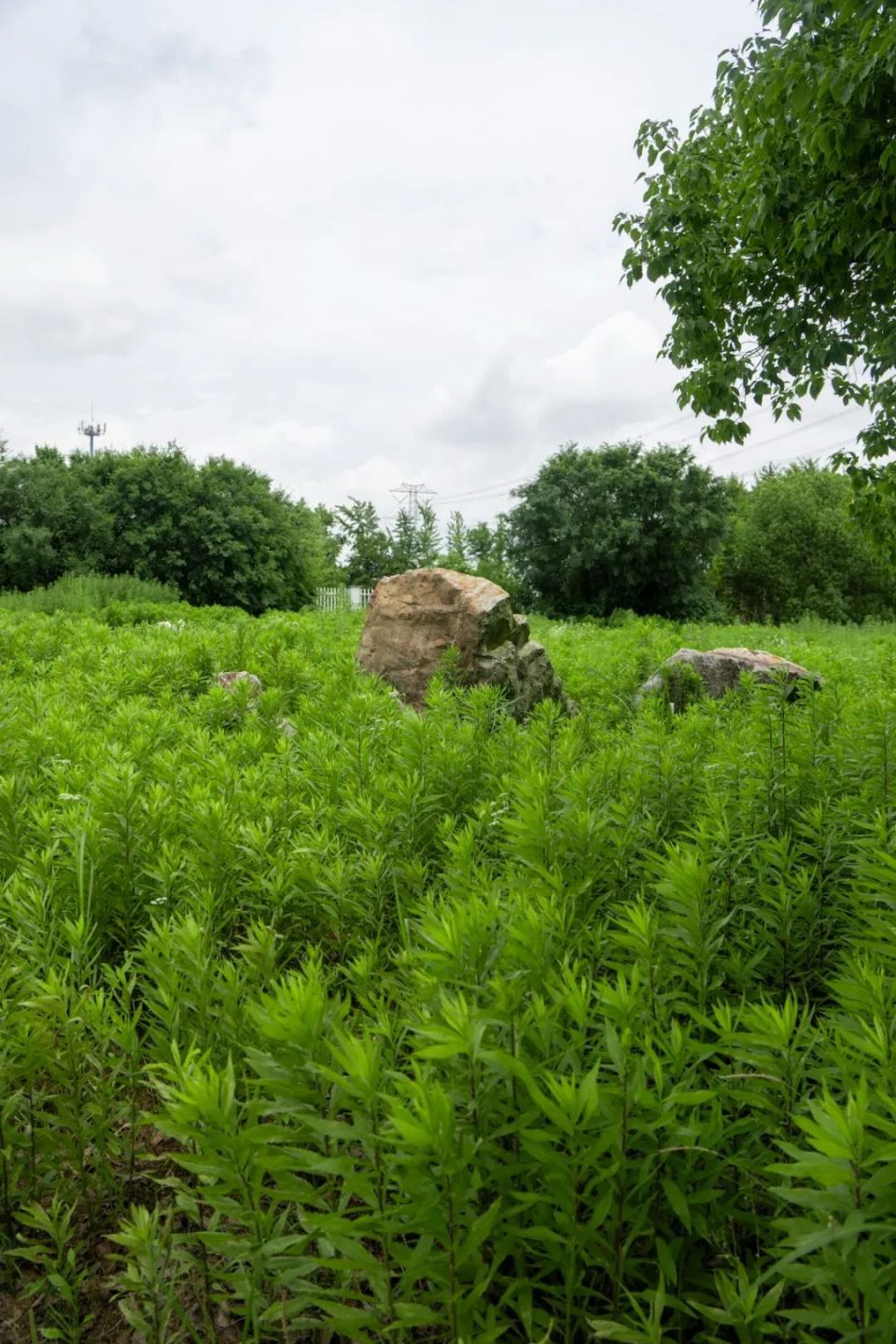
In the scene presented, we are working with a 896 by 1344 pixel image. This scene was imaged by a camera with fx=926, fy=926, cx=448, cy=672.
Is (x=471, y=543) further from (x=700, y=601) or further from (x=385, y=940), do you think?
(x=385, y=940)

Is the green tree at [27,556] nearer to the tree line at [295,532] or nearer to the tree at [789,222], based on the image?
the tree line at [295,532]

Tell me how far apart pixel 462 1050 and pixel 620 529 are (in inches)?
1481

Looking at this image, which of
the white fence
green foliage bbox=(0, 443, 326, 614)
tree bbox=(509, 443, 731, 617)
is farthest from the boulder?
the white fence

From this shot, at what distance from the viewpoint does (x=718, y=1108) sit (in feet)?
5.49

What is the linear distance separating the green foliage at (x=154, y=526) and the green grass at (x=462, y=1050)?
3006 centimetres

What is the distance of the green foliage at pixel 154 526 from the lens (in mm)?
32562

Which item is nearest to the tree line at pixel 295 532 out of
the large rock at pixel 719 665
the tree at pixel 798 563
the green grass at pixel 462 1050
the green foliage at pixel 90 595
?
the green foliage at pixel 90 595

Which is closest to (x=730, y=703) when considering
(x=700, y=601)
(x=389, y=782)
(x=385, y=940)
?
(x=389, y=782)

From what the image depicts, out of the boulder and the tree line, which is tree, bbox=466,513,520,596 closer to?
the tree line

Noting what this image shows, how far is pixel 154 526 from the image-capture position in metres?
34.3

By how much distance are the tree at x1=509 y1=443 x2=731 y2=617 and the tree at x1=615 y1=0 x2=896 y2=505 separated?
29.2 meters

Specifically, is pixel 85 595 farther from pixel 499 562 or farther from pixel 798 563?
pixel 798 563

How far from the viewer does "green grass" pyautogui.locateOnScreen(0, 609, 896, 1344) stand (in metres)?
1.51

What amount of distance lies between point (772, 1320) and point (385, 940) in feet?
5.23
